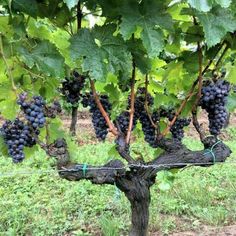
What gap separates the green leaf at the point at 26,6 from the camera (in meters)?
2.03

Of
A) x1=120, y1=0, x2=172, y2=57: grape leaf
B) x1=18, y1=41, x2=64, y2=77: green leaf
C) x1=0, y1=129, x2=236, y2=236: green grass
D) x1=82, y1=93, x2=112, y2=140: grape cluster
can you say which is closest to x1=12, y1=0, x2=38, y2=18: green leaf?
x1=18, y1=41, x2=64, y2=77: green leaf

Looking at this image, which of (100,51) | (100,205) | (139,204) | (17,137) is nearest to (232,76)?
(139,204)

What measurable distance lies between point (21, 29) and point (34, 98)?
0.32 meters

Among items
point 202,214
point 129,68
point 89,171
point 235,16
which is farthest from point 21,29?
point 202,214

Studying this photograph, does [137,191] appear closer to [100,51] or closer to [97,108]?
[97,108]

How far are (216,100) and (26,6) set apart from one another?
115 centimetres

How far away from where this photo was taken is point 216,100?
2645mm

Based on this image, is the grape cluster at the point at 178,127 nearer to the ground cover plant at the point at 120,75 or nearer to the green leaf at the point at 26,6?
the ground cover plant at the point at 120,75

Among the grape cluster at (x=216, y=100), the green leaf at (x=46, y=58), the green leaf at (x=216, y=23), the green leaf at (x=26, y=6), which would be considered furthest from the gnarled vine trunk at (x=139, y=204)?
the green leaf at (x=26, y=6)

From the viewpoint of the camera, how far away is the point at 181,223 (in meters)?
4.80

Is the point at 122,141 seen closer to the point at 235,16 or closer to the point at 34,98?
the point at 34,98

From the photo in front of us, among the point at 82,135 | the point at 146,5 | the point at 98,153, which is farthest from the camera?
the point at 82,135

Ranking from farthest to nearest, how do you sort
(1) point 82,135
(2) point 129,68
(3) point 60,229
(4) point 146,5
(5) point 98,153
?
1. (1) point 82,135
2. (5) point 98,153
3. (3) point 60,229
4. (2) point 129,68
5. (4) point 146,5

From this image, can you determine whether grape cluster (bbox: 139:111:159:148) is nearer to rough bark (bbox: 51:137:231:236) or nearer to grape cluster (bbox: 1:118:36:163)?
rough bark (bbox: 51:137:231:236)
